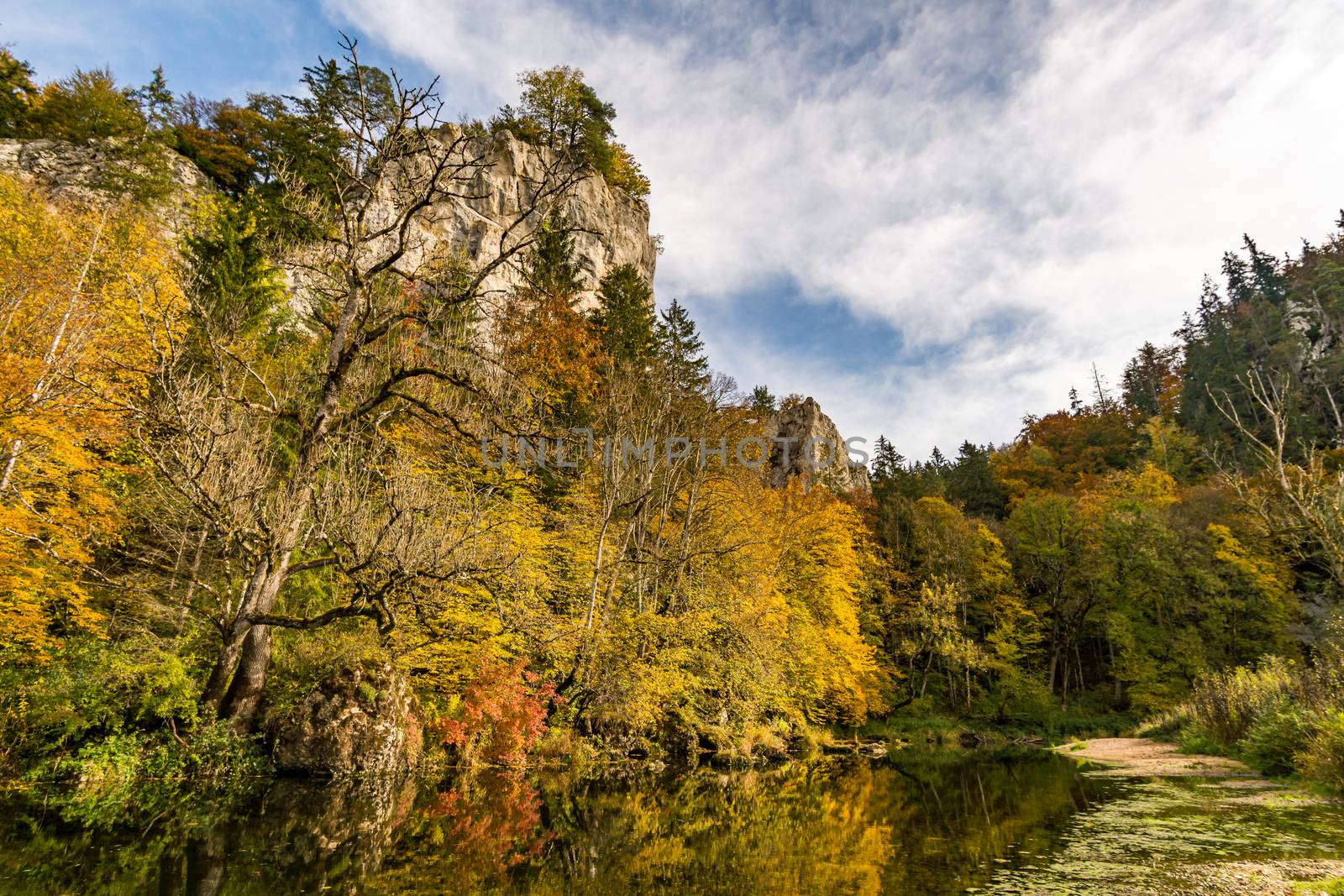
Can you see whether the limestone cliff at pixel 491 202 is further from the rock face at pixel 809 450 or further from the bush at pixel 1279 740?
the bush at pixel 1279 740

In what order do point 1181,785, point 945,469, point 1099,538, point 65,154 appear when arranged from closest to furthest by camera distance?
point 1181,785
point 65,154
point 1099,538
point 945,469

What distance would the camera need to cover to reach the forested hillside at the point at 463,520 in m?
9.04

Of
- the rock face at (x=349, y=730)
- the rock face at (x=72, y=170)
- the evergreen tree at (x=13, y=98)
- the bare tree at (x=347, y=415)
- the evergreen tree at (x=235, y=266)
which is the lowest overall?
the rock face at (x=349, y=730)

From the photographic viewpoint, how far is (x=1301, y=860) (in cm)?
572

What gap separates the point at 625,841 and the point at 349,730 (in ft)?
21.3

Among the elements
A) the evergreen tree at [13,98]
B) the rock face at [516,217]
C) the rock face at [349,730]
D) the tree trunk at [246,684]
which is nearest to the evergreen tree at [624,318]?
the rock face at [516,217]

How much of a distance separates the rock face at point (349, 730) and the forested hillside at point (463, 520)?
23 cm

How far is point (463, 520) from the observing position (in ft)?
38.4

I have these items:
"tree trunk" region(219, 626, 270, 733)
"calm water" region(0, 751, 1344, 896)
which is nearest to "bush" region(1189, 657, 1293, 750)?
"calm water" region(0, 751, 1344, 896)

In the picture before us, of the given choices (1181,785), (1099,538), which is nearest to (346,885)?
(1181,785)

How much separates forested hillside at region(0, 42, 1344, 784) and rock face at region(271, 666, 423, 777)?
0.75 feet

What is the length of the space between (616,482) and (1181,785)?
1394 centimetres

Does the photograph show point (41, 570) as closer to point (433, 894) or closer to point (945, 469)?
point (433, 894)

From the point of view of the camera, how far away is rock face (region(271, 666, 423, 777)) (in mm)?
10922
